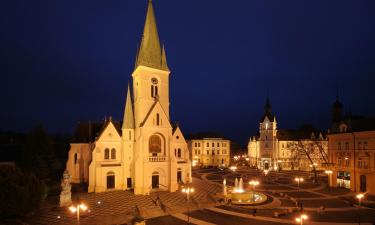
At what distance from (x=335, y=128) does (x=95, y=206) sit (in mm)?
43880

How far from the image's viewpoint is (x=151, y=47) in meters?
46.0

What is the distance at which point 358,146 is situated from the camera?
139 ft

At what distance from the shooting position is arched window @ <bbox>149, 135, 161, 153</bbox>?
1714 inches

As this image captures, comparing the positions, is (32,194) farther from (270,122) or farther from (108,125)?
(270,122)

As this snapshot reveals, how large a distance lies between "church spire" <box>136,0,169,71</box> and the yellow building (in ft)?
150

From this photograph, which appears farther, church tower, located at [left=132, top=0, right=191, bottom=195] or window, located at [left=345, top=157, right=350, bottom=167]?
window, located at [left=345, top=157, right=350, bottom=167]

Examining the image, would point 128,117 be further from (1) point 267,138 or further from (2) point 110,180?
(1) point 267,138

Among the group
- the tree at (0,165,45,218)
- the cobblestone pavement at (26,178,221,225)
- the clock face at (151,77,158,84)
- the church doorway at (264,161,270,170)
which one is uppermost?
the clock face at (151,77,158,84)

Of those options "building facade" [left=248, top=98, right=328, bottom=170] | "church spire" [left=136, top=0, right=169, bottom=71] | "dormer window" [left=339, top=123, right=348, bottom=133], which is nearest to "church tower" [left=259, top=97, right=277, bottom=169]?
"building facade" [left=248, top=98, right=328, bottom=170]

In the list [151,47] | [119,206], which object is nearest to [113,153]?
[119,206]

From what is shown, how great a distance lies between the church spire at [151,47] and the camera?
45181 mm

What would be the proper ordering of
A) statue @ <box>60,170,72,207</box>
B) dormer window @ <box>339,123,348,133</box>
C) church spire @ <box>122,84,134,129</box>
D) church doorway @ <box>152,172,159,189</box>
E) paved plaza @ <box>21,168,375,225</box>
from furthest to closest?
dormer window @ <box>339,123,348,133</box> < church spire @ <box>122,84,134,129</box> < church doorway @ <box>152,172,159,189</box> < statue @ <box>60,170,72,207</box> < paved plaza @ <box>21,168,375,225</box>

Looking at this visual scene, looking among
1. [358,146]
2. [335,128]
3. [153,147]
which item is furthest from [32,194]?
[335,128]

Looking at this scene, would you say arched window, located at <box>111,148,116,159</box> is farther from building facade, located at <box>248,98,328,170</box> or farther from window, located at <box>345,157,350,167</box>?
building facade, located at <box>248,98,328,170</box>
